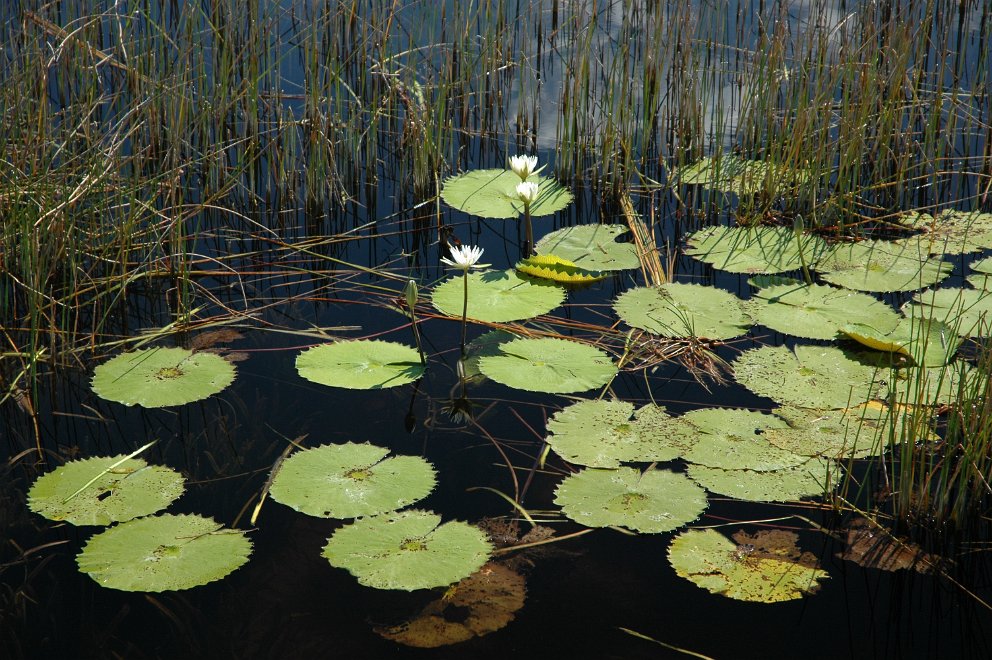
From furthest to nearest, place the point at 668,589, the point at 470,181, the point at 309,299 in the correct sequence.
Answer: the point at 470,181
the point at 309,299
the point at 668,589

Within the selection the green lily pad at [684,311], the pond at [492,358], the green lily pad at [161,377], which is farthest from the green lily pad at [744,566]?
the green lily pad at [161,377]

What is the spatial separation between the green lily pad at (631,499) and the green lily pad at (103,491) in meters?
1.07

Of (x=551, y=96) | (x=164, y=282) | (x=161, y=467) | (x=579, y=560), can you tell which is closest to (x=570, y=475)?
(x=579, y=560)

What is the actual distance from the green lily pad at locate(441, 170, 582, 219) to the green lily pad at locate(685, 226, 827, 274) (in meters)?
0.66

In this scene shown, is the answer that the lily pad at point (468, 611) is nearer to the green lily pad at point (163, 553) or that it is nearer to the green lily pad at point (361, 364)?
the green lily pad at point (163, 553)

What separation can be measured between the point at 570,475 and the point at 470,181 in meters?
2.20

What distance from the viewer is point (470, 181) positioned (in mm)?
4469

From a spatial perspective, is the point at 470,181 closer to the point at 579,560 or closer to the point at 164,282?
the point at 164,282

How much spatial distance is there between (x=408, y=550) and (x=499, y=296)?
1.42 metres

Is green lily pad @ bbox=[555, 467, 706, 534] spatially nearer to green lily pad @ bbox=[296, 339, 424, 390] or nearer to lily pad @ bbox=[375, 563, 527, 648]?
lily pad @ bbox=[375, 563, 527, 648]

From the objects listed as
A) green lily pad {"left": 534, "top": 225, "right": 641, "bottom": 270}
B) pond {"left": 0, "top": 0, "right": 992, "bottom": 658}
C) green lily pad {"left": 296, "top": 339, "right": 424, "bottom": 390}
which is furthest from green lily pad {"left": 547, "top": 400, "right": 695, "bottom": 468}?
green lily pad {"left": 534, "top": 225, "right": 641, "bottom": 270}

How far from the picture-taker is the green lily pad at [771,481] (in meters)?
2.49

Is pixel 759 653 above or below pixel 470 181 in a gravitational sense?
below

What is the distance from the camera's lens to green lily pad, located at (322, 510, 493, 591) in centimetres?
219
